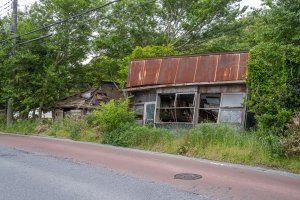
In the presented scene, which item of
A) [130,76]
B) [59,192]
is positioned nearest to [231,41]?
[130,76]

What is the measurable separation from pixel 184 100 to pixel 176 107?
31.0 inches

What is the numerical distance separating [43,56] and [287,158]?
951 inches

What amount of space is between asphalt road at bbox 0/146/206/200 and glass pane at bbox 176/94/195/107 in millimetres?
10738

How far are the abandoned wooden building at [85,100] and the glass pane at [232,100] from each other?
1482cm

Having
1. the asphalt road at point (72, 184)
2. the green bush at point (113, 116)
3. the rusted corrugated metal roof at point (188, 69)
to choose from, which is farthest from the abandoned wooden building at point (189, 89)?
the asphalt road at point (72, 184)

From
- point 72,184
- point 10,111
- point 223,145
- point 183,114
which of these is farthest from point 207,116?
point 10,111

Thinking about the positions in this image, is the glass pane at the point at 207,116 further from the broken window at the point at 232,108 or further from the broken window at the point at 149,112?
the broken window at the point at 149,112

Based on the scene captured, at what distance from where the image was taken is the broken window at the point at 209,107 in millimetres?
21073

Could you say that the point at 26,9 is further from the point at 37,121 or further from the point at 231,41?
the point at 231,41

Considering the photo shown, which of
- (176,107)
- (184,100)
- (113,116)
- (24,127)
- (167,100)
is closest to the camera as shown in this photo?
(113,116)

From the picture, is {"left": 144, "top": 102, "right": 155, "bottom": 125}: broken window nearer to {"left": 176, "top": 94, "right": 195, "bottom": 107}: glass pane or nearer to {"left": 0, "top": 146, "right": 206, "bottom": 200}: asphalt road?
{"left": 176, "top": 94, "right": 195, "bottom": 107}: glass pane

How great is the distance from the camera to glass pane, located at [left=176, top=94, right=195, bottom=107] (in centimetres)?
2238

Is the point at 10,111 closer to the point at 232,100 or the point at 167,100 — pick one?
the point at 167,100

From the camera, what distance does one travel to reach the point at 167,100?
941 inches
